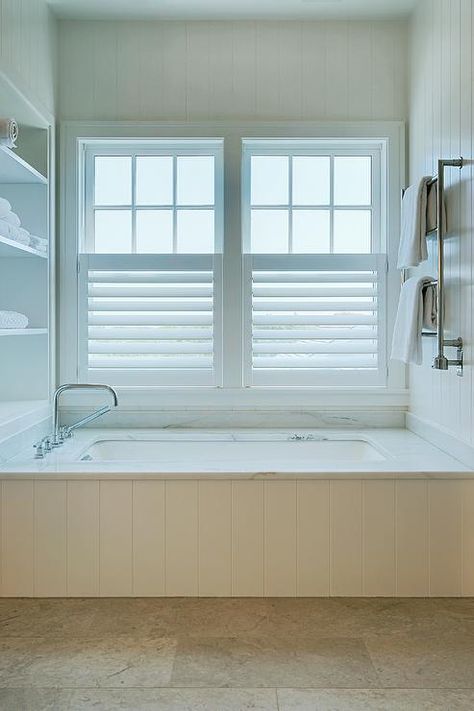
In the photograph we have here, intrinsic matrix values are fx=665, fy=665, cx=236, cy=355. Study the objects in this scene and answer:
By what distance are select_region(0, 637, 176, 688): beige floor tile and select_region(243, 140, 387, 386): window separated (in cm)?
162

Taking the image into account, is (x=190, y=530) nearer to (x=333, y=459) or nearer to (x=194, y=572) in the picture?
(x=194, y=572)

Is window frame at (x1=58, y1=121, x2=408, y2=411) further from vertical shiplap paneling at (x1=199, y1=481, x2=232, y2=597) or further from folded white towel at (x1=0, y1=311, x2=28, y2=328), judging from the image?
vertical shiplap paneling at (x1=199, y1=481, x2=232, y2=597)

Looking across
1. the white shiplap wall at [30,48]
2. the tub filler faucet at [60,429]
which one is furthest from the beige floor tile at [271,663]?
the white shiplap wall at [30,48]

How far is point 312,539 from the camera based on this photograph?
2525 mm

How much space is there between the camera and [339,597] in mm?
2523

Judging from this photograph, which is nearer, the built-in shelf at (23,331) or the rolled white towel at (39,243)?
the built-in shelf at (23,331)

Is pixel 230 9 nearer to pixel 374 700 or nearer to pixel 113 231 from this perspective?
pixel 113 231

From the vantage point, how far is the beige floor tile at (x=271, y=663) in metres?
1.99

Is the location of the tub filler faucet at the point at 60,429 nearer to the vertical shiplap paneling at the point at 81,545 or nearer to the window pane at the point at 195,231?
the vertical shiplap paneling at the point at 81,545

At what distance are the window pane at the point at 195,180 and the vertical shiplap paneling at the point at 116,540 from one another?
1647 millimetres

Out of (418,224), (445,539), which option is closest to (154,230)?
(418,224)

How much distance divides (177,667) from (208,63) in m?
2.82

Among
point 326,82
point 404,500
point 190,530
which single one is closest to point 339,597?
point 404,500

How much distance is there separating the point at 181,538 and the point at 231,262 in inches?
59.7
